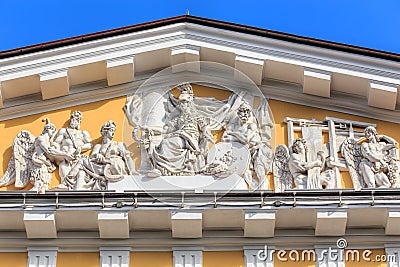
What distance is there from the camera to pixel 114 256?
18.0m

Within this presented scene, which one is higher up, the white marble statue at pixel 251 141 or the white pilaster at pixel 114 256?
the white marble statue at pixel 251 141

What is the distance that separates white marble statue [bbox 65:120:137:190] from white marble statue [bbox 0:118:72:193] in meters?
0.28

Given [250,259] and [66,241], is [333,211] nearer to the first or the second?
[250,259]

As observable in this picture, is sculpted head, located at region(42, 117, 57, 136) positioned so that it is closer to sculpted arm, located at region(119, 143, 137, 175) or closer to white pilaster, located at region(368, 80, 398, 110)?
sculpted arm, located at region(119, 143, 137, 175)

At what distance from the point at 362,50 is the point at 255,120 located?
1831 millimetres

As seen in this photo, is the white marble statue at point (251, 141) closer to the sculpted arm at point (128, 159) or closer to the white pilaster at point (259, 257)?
the white pilaster at point (259, 257)

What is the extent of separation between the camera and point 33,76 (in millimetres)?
19375

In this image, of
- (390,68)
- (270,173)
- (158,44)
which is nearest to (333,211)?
(270,173)

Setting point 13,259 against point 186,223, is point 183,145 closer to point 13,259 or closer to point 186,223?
point 186,223

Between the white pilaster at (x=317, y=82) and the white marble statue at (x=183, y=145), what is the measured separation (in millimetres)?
1542

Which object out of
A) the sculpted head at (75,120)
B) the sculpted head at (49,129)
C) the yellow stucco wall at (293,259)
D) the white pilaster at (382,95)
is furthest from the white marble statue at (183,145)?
the white pilaster at (382,95)

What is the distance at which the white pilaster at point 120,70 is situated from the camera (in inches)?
766

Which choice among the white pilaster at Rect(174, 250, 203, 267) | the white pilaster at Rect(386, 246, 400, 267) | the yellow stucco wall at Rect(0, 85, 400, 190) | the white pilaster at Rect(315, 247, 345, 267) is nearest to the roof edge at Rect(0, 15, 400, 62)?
the yellow stucco wall at Rect(0, 85, 400, 190)

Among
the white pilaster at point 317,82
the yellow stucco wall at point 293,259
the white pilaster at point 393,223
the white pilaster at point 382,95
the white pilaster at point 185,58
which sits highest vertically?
the white pilaster at point 185,58
